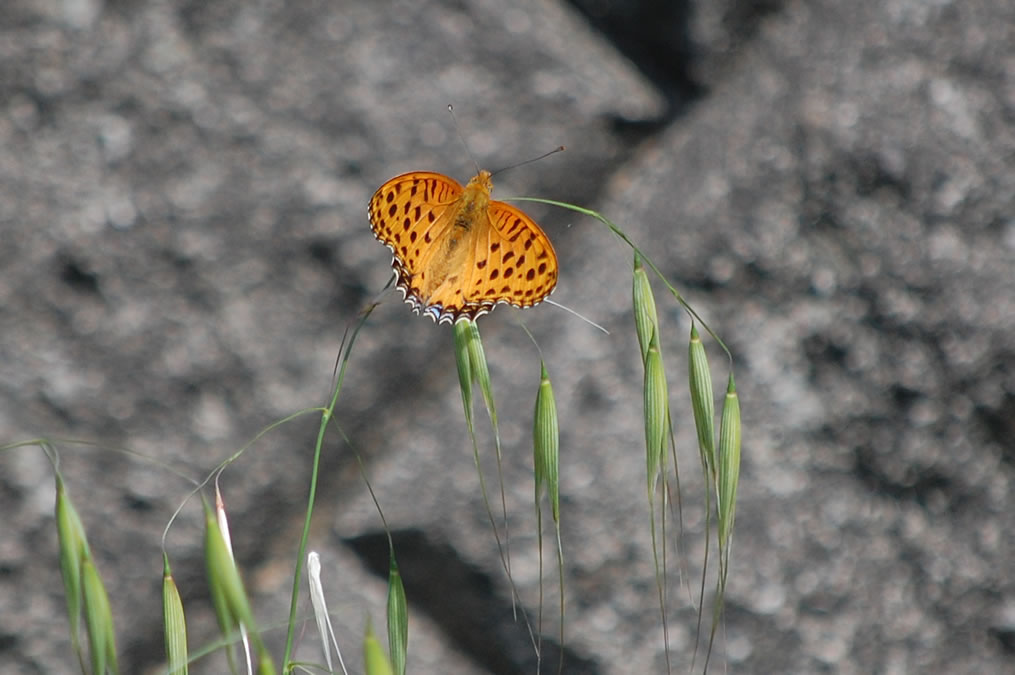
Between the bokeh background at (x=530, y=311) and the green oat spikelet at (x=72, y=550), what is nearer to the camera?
the green oat spikelet at (x=72, y=550)

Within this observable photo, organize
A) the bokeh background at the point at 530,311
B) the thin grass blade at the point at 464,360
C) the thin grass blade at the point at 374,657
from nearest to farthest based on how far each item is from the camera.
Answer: the thin grass blade at the point at 374,657, the thin grass blade at the point at 464,360, the bokeh background at the point at 530,311

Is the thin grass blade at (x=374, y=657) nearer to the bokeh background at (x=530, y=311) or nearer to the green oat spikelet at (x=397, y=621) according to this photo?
the green oat spikelet at (x=397, y=621)

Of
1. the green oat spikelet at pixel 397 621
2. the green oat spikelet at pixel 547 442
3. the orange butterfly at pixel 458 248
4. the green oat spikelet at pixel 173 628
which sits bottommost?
the green oat spikelet at pixel 397 621

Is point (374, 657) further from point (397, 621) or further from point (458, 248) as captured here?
point (458, 248)

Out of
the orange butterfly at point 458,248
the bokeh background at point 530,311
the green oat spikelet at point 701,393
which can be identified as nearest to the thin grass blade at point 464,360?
the orange butterfly at point 458,248


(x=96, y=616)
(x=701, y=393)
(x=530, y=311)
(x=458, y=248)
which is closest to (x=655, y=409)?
(x=701, y=393)

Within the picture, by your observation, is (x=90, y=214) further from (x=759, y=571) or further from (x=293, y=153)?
(x=759, y=571)

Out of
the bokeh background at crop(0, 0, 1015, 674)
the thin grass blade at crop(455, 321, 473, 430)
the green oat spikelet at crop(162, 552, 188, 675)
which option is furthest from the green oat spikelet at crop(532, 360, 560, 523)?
the bokeh background at crop(0, 0, 1015, 674)
